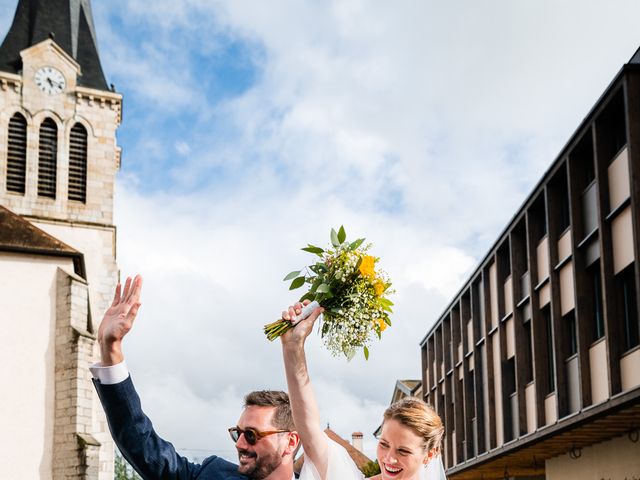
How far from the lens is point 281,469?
417cm

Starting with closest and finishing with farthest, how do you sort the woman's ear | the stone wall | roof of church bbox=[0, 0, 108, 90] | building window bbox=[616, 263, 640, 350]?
the woman's ear, building window bbox=[616, 263, 640, 350], the stone wall, roof of church bbox=[0, 0, 108, 90]

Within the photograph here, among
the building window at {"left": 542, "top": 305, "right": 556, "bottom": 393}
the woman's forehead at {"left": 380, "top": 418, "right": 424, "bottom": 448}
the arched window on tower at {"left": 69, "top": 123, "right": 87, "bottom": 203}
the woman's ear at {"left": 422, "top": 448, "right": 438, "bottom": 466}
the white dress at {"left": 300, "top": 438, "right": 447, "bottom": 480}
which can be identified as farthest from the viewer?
the arched window on tower at {"left": 69, "top": 123, "right": 87, "bottom": 203}

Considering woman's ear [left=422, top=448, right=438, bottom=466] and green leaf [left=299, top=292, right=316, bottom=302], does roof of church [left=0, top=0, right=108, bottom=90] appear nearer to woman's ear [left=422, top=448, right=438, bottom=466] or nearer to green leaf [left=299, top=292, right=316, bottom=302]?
green leaf [left=299, top=292, right=316, bottom=302]

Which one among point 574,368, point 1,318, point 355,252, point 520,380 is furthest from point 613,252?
point 1,318

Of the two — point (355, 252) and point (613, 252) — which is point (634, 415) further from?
point (355, 252)

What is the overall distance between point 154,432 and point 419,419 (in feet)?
4.06

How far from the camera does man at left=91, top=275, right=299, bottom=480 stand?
12.8ft

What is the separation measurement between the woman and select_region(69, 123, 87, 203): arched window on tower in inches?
1692

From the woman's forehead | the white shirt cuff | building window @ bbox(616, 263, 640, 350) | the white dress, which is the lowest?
the white dress

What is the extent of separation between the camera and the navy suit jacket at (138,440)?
397 centimetres

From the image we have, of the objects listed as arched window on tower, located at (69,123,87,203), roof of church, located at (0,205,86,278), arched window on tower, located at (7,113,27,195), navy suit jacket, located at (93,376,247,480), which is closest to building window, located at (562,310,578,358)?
Answer: roof of church, located at (0,205,86,278)

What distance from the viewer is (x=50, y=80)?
48125mm

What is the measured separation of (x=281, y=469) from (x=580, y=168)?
1954cm

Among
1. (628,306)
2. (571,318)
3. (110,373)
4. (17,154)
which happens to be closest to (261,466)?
(110,373)
